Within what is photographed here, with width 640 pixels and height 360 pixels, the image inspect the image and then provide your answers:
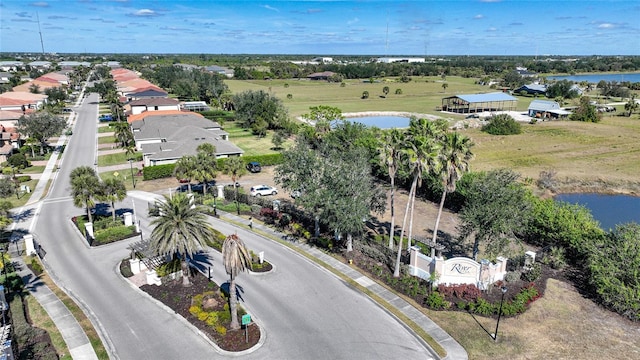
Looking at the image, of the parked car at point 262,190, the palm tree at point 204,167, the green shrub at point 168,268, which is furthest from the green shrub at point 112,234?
the parked car at point 262,190

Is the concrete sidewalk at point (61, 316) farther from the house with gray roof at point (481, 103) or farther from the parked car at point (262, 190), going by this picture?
the house with gray roof at point (481, 103)

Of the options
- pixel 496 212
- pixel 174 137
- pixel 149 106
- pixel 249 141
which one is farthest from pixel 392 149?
pixel 149 106

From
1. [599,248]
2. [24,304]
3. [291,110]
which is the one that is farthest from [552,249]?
[291,110]

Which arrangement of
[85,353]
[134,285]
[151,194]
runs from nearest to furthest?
[85,353] < [134,285] < [151,194]

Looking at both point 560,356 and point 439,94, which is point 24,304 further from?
point 439,94

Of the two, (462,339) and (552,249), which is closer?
(462,339)

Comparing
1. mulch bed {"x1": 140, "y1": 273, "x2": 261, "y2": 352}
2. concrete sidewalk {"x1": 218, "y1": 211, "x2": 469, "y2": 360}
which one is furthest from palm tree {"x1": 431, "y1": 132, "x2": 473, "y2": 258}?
mulch bed {"x1": 140, "y1": 273, "x2": 261, "y2": 352}

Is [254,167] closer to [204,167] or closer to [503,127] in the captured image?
[204,167]
